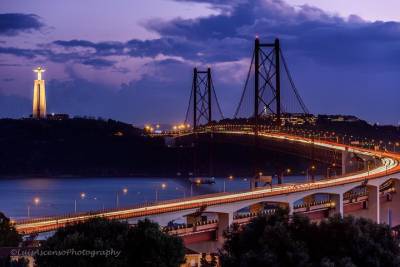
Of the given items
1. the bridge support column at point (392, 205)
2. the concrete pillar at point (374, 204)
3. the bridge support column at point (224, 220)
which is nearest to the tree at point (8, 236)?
the bridge support column at point (224, 220)

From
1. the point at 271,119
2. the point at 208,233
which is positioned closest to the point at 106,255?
the point at 208,233

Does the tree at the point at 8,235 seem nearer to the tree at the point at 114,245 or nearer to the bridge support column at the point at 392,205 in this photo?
the tree at the point at 114,245

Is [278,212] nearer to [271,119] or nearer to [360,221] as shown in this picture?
[360,221]

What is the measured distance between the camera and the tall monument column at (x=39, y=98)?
86.1m

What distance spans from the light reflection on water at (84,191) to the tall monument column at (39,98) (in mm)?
9007

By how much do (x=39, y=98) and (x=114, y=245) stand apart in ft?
251

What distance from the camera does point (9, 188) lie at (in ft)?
225

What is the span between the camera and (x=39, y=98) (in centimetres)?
8962

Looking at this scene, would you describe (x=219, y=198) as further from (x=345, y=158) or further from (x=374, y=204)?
(x=345, y=158)

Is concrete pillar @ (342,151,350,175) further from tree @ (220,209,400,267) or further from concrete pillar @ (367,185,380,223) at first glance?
tree @ (220,209,400,267)

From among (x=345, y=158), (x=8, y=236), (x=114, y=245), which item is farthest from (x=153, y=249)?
(x=345, y=158)

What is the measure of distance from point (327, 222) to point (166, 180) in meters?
60.8

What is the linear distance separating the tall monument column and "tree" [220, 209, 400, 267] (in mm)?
72991

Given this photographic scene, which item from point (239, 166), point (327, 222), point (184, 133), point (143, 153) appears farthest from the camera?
point (143, 153)
